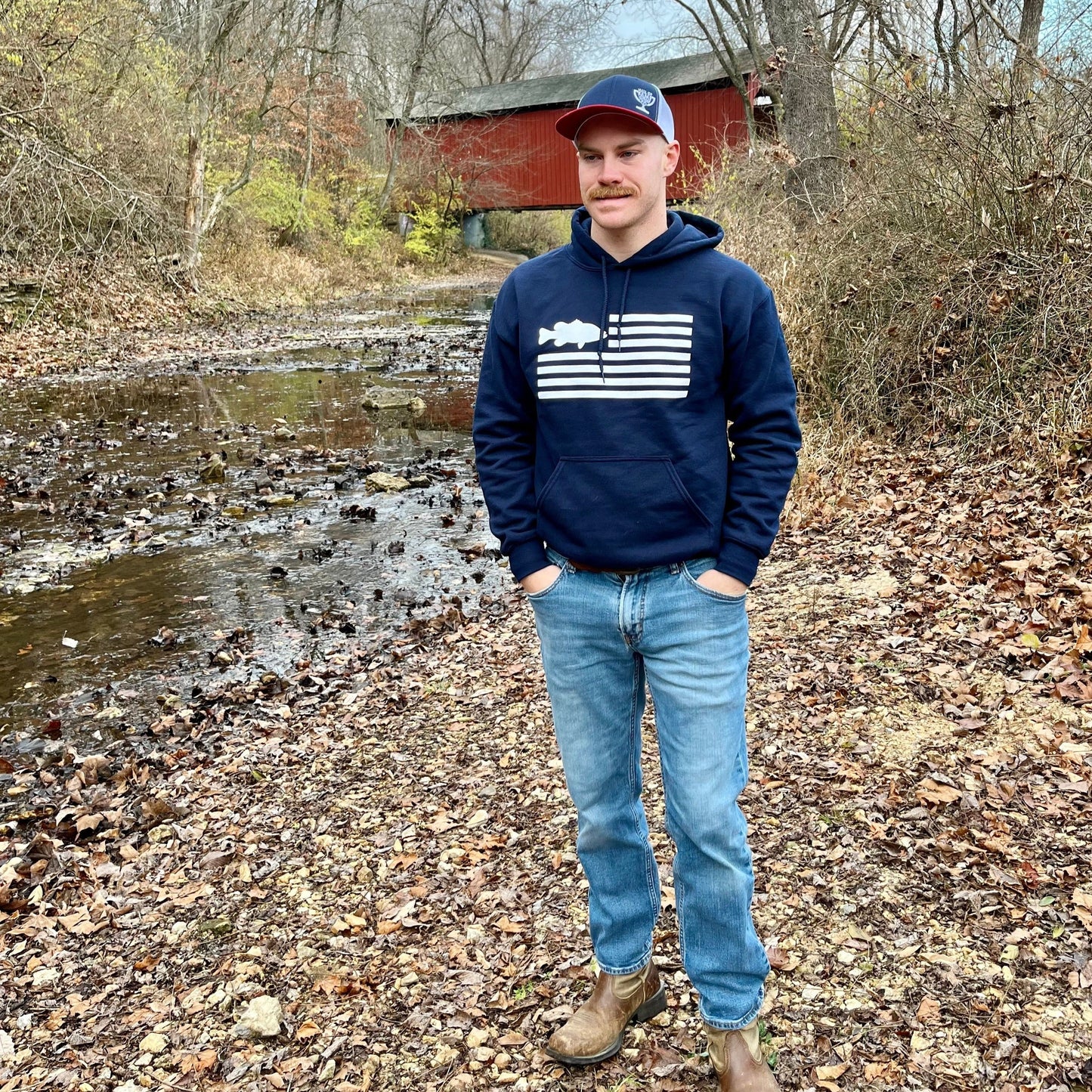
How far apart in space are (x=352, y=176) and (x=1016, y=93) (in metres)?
35.4

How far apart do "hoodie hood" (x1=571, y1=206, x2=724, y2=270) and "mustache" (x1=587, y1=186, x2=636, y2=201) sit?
0.26ft

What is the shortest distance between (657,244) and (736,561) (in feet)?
2.70

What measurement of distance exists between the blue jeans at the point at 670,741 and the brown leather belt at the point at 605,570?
1 centimetres

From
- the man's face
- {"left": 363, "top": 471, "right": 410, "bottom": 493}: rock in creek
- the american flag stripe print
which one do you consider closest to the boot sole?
the american flag stripe print

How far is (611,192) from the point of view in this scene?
2.49 m

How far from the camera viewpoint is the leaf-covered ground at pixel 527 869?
316 centimetres

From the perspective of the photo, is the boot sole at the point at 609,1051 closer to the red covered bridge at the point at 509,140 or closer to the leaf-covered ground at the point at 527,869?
the leaf-covered ground at the point at 527,869

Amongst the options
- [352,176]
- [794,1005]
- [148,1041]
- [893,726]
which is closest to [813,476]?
[893,726]

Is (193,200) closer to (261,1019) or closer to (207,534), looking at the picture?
(207,534)

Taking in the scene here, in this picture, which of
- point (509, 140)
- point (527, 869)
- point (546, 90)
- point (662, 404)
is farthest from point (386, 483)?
point (546, 90)

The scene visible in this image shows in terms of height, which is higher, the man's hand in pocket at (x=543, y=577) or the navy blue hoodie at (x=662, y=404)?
the navy blue hoodie at (x=662, y=404)

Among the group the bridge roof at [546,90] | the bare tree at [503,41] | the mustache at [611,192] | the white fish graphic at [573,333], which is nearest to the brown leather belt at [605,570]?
the white fish graphic at [573,333]

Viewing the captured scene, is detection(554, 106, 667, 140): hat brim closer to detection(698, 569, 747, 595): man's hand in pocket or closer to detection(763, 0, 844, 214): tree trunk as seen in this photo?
detection(698, 569, 747, 595): man's hand in pocket

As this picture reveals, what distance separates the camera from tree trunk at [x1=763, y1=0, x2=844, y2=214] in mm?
11211
